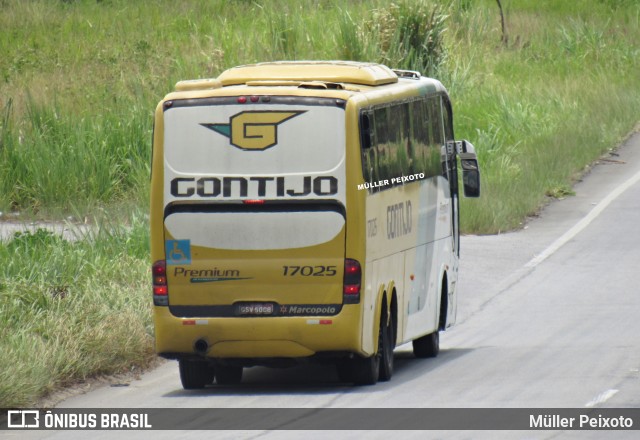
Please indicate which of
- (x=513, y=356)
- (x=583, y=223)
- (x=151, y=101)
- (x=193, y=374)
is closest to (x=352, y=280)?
(x=193, y=374)

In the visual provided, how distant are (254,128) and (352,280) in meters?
1.68

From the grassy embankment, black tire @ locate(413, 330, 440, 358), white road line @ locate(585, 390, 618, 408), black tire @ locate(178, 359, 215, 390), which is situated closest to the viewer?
white road line @ locate(585, 390, 618, 408)

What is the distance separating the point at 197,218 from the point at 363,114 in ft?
6.09

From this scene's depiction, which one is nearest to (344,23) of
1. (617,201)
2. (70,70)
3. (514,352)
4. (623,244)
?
(70,70)

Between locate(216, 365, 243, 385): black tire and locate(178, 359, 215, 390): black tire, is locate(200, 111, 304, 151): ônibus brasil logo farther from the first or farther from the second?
locate(216, 365, 243, 385): black tire

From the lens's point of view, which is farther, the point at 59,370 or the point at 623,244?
the point at 623,244

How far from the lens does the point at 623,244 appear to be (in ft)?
87.0

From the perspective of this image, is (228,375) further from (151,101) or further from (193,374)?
(151,101)

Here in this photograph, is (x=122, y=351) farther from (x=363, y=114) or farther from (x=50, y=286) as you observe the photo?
(x=363, y=114)

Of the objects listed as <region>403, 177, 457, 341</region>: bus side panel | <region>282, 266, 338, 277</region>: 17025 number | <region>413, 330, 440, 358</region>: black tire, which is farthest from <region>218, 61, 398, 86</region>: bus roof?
<region>413, 330, 440, 358</region>: black tire

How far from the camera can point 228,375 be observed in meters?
16.1

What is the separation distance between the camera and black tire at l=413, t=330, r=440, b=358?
17.7m

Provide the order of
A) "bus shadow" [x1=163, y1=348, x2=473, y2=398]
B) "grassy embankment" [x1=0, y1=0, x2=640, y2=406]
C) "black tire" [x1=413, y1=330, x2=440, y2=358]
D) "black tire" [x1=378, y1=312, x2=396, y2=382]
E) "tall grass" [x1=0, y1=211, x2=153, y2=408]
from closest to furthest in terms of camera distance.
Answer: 1. "tall grass" [x1=0, y1=211, x2=153, y2=408]
2. "bus shadow" [x1=163, y1=348, x2=473, y2=398]
3. "black tire" [x1=378, y1=312, x2=396, y2=382]
4. "grassy embankment" [x1=0, y1=0, x2=640, y2=406]
5. "black tire" [x1=413, y1=330, x2=440, y2=358]

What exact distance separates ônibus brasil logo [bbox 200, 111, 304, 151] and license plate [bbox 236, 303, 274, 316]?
1.45m
